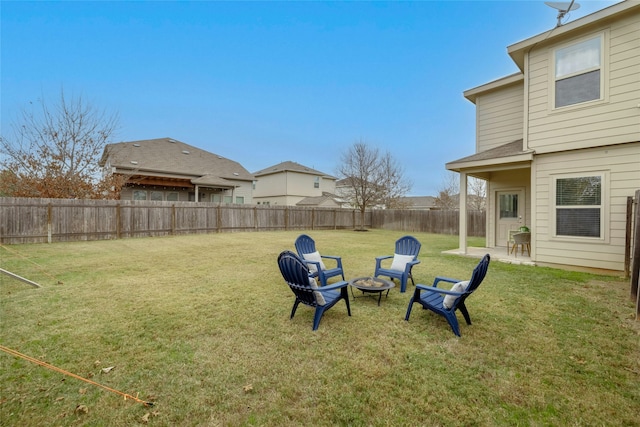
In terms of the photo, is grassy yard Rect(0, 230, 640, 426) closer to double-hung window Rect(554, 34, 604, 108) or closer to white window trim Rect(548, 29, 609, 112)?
white window trim Rect(548, 29, 609, 112)

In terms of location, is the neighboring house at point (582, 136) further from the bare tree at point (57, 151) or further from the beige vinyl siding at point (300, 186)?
the beige vinyl siding at point (300, 186)

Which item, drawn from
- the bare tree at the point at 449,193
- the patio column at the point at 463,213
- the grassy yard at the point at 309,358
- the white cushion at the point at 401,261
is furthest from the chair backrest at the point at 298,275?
the bare tree at the point at 449,193

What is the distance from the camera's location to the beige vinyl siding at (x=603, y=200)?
20.2 feet

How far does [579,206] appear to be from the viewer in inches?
265

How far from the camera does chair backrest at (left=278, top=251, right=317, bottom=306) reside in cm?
357

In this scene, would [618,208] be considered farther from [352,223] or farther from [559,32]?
[352,223]

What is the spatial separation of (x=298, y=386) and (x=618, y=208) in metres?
7.99

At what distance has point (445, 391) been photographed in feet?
7.89

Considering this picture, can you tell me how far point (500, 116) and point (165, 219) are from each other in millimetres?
15675

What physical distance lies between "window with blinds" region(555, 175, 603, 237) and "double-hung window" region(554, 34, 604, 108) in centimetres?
197

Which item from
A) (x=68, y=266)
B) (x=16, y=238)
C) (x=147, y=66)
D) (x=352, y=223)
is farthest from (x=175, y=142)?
(x=68, y=266)

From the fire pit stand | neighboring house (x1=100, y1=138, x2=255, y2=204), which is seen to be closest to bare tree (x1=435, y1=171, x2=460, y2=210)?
neighboring house (x1=100, y1=138, x2=255, y2=204)

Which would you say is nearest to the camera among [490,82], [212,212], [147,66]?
[490,82]

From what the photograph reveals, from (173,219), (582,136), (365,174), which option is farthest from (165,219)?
(582,136)
